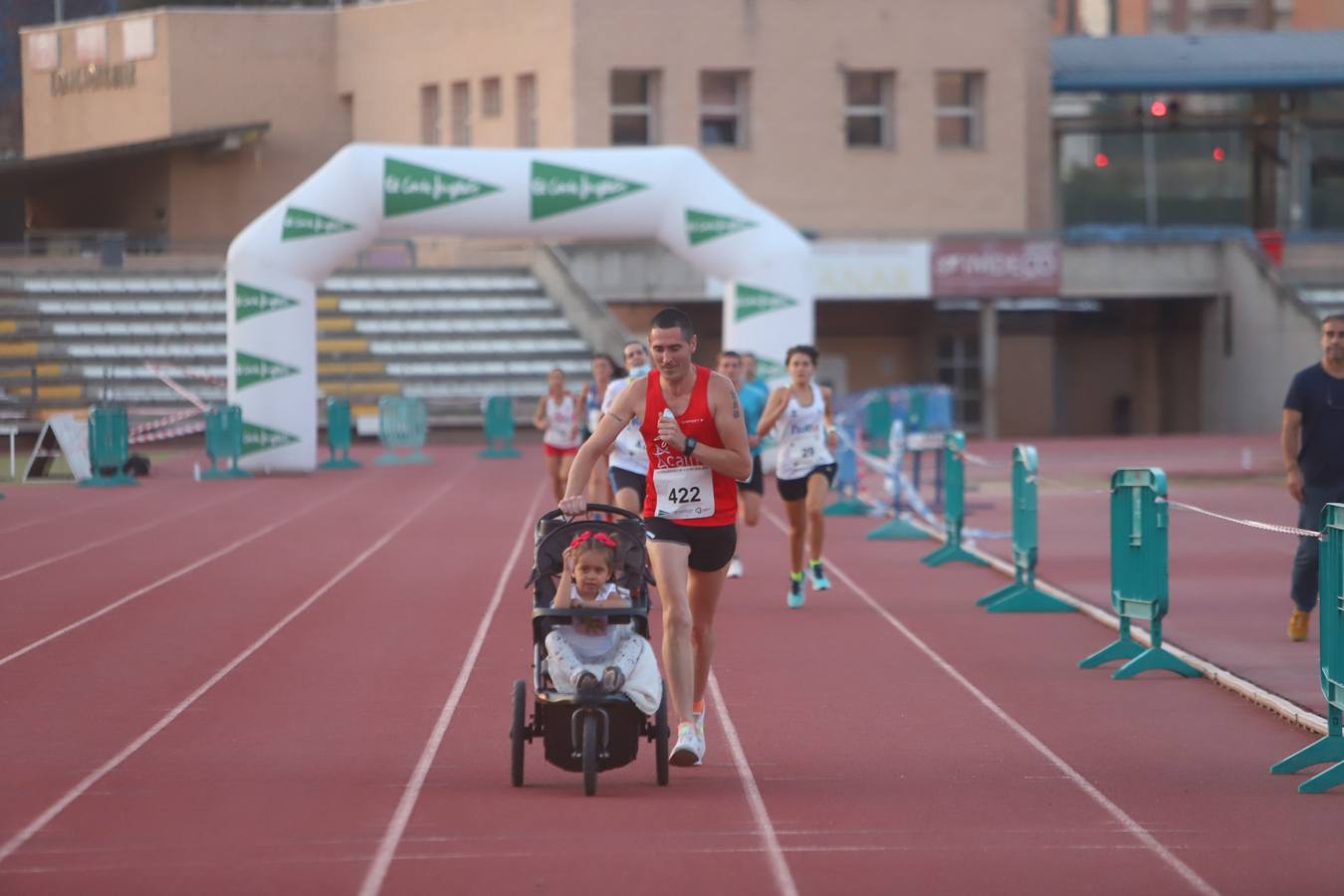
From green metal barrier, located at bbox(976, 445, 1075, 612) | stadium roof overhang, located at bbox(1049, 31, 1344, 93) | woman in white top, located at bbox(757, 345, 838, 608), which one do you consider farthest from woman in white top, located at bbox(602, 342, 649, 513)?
stadium roof overhang, located at bbox(1049, 31, 1344, 93)

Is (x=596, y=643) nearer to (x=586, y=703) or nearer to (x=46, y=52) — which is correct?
(x=586, y=703)

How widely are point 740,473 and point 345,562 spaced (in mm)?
10250

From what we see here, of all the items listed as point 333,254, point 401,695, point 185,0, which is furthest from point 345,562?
point 185,0

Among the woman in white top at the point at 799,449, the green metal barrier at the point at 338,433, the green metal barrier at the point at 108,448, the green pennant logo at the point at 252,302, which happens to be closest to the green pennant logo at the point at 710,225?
the green pennant logo at the point at 252,302

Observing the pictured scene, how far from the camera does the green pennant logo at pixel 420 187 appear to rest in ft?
95.8

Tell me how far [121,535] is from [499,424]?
16.3 metres

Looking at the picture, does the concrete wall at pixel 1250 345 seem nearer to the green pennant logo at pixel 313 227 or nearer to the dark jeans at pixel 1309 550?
the green pennant logo at pixel 313 227

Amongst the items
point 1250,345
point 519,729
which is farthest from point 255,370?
point 1250,345

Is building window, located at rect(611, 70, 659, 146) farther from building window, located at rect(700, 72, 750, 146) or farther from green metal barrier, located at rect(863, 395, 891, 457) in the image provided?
green metal barrier, located at rect(863, 395, 891, 457)

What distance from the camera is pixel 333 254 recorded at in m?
29.6

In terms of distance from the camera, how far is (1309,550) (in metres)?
11.7

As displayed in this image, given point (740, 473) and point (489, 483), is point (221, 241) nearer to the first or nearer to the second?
point (489, 483)

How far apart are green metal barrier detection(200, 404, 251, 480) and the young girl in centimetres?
2208

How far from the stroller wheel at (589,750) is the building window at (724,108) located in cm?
3917
